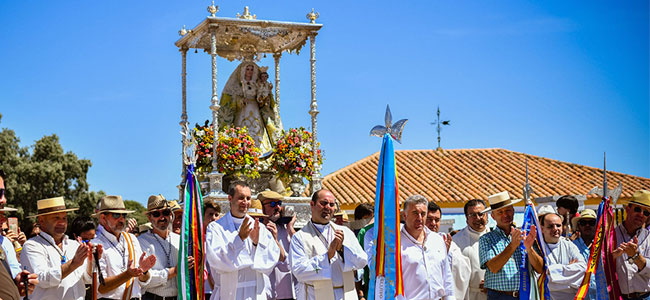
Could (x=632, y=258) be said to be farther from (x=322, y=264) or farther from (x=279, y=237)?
(x=279, y=237)

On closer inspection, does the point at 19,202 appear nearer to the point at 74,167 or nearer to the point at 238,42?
the point at 74,167

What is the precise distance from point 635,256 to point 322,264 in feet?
12.2

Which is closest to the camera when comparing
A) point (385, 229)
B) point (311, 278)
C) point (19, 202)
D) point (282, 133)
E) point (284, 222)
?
point (385, 229)

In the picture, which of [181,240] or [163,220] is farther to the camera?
[163,220]

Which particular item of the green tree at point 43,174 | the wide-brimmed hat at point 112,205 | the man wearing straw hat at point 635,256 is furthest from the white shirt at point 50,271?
the green tree at point 43,174

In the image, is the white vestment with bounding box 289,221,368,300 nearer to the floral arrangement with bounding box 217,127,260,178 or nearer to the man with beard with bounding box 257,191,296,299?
the man with beard with bounding box 257,191,296,299

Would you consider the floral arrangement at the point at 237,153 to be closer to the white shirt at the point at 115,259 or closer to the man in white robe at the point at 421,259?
Answer: the white shirt at the point at 115,259

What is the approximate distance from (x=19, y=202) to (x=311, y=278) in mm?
32109

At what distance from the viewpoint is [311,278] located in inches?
344

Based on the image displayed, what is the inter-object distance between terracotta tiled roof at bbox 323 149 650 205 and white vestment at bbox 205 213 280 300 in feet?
69.8

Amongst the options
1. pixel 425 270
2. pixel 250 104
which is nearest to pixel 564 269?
pixel 425 270

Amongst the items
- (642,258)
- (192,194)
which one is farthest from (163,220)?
(642,258)

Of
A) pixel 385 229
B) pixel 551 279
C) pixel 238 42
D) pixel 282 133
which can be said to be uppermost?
pixel 238 42

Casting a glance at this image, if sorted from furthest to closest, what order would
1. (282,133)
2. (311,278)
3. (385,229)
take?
(282,133)
(311,278)
(385,229)
